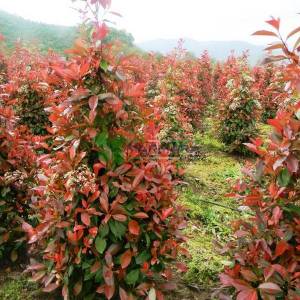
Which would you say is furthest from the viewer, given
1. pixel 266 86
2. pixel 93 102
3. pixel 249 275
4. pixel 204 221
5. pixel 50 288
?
pixel 266 86

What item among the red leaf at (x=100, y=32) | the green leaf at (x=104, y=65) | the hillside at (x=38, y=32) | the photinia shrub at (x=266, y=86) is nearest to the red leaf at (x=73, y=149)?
the green leaf at (x=104, y=65)

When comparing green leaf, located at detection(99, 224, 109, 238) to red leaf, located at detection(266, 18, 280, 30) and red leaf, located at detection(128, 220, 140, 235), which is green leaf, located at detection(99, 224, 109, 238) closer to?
red leaf, located at detection(128, 220, 140, 235)

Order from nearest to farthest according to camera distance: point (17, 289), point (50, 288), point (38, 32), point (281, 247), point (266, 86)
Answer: point (281, 247), point (50, 288), point (17, 289), point (266, 86), point (38, 32)

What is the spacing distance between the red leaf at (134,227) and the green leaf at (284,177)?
0.99 m

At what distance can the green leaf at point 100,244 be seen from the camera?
8.69 feet

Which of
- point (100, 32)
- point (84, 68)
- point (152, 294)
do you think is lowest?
point (152, 294)

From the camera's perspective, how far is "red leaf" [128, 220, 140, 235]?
2.67 meters

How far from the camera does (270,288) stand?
2.13 metres

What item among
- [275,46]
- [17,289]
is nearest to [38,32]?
[17,289]

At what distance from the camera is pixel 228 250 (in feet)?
9.25

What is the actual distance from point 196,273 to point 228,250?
3.57ft

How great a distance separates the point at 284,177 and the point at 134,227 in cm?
104

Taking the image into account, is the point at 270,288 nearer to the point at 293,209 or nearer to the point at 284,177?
the point at 293,209

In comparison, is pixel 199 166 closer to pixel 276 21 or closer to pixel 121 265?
pixel 121 265
